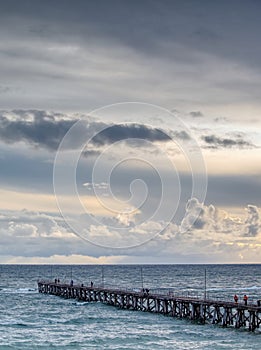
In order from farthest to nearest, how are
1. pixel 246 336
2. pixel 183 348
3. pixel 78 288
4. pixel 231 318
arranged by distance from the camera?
pixel 78 288 → pixel 231 318 → pixel 246 336 → pixel 183 348

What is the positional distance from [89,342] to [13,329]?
12.2 metres

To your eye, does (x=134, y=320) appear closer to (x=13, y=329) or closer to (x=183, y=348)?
(x=13, y=329)

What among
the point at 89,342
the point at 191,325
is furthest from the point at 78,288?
the point at 89,342

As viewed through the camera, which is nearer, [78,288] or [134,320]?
[134,320]

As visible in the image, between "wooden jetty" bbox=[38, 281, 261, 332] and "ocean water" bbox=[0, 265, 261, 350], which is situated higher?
"wooden jetty" bbox=[38, 281, 261, 332]

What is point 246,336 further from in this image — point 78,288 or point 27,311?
point 78,288

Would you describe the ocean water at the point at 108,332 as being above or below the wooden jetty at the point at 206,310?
below

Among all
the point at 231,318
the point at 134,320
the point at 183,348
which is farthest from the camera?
the point at 134,320

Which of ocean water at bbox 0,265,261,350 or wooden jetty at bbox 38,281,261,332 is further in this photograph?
wooden jetty at bbox 38,281,261,332

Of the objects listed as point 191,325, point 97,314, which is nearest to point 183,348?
point 191,325

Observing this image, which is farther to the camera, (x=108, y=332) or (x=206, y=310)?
(x=206, y=310)

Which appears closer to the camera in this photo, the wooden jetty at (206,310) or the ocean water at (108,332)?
the ocean water at (108,332)

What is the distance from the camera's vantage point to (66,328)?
67.6 m

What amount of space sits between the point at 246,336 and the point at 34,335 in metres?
20.1
